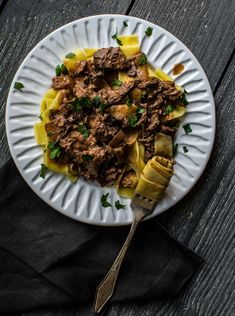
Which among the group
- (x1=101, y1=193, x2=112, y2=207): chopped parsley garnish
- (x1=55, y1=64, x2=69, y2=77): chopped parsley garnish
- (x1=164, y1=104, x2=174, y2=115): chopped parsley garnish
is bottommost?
(x1=101, y1=193, x2=112, y2=207): chopped parsley garnish

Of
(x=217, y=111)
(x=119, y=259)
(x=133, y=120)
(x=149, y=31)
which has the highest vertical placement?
(x=149, y=31)

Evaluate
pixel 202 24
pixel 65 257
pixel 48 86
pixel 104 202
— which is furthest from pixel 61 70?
pixel 65 257

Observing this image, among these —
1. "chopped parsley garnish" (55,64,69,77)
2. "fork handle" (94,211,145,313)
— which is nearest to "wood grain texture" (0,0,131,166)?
"chopped parsley garnish" (55,64,69,77)

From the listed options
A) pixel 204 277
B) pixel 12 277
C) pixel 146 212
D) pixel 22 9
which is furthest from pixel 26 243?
pixel 22 9

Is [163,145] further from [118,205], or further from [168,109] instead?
[118,205]

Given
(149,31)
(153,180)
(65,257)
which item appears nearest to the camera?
(153,180)

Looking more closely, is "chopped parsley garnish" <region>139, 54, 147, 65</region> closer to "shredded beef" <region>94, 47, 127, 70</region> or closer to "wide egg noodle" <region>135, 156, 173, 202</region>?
"shredded beef" <region>94, 47, 127, 70</region>

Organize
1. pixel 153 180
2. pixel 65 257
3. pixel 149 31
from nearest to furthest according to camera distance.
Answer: pixel 153 180 → pixel 149 31 → pixel 65 257

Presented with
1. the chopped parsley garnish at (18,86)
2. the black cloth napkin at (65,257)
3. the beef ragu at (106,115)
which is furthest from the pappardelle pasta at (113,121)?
the black cloth napkin at (65,257)
